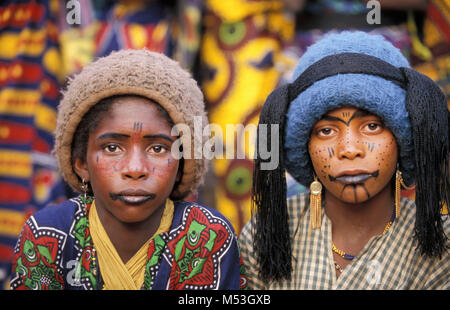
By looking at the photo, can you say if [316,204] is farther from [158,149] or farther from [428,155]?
[158,149]

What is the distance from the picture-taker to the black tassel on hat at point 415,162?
2.27 metres

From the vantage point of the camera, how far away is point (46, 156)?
3391 millimetres

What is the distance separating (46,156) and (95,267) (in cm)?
126

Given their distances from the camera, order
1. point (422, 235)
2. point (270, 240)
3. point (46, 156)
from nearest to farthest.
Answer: point (422, 235) → point (270, 240) → point (46, 156)

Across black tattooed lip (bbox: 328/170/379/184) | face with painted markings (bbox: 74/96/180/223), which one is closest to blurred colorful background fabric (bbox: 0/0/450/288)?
black tattooed lip (bbox: 328/170/379/184)

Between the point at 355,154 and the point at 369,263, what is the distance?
487mm

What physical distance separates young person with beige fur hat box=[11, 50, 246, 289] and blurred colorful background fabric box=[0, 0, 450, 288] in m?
0.94

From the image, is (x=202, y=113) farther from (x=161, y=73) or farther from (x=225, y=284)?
(x=225, y=284)

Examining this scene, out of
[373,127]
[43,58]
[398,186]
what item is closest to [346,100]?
[373,127]

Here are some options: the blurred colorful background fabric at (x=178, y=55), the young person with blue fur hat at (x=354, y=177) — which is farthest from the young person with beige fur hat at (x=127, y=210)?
the blurred colorful background fabric at (x=178, y=55)

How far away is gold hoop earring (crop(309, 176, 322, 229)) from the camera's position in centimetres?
248

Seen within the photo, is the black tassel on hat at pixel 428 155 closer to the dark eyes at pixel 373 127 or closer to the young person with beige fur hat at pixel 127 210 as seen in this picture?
the dark eyes at pixel 373 127

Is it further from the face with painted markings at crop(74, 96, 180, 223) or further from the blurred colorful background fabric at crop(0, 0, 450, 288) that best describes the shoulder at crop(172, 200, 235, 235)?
the blurred colorful background fabric at crop(0, 0, 450, 288)

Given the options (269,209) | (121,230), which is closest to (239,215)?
(269,209)
